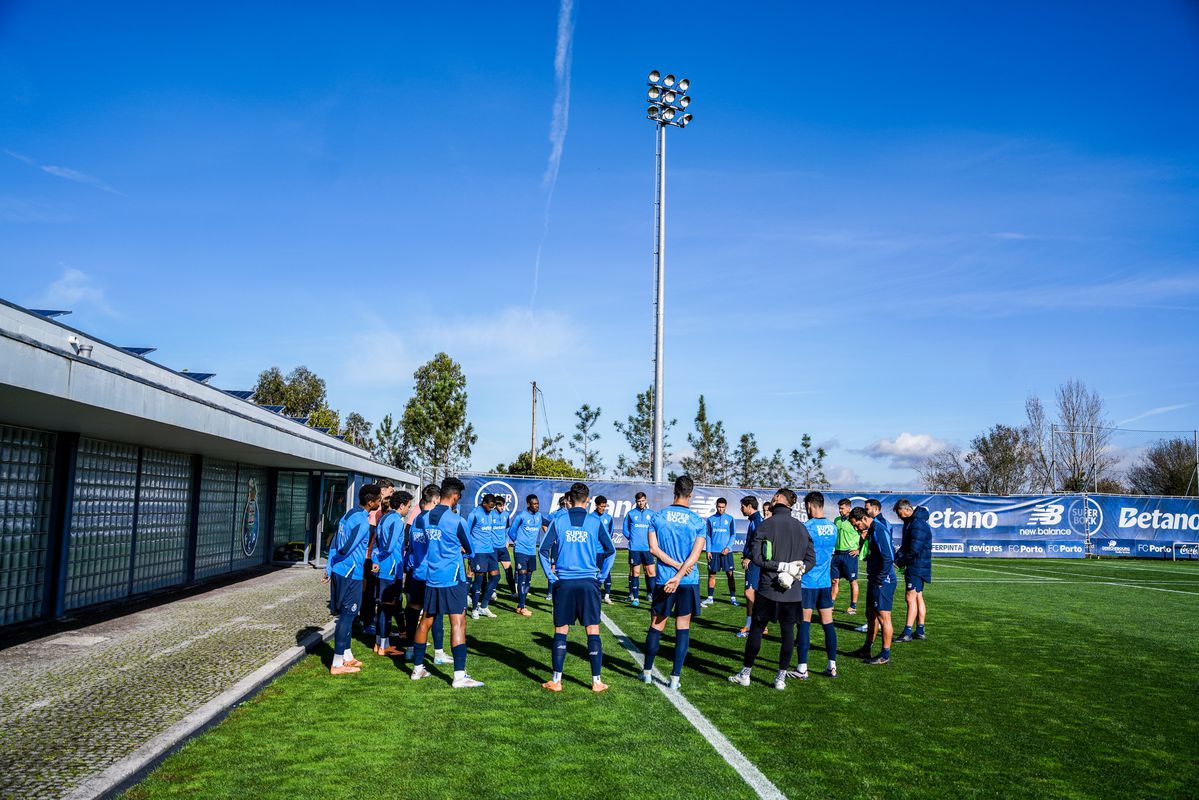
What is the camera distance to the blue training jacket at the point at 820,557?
8.05 m

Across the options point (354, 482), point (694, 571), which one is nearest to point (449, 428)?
point (354, 482)

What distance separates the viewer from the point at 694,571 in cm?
731

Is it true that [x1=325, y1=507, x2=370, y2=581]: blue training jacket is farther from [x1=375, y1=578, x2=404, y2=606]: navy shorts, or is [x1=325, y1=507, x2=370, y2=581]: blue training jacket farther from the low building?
the low building

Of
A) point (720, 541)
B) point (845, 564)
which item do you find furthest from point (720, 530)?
point (845, 564)

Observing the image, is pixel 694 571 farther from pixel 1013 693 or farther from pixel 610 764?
pixel 1013 693

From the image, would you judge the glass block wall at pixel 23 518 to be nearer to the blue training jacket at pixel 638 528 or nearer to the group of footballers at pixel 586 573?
the group of footballers at pixel 586 573

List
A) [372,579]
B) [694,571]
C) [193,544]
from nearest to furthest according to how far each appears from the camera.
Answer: [694,571] → [372,579] → [193,544]

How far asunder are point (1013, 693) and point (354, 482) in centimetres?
1640

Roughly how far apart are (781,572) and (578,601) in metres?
2.04

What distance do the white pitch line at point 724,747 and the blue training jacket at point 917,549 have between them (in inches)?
153

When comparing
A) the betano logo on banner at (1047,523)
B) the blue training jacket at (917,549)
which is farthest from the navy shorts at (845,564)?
the betano logo on banner at (1047,523)

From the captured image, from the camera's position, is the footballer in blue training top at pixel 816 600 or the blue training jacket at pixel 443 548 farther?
the footballer in blue training top at pixel 816 600

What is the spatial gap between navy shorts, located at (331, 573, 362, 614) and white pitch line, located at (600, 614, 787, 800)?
10.8 feet

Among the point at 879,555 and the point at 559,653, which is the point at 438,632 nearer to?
the point at 559,653
